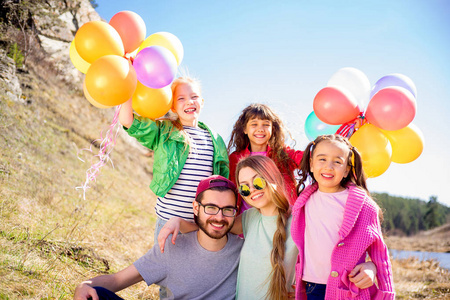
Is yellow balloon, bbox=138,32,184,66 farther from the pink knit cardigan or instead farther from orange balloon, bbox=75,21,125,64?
the pink knit cardigan

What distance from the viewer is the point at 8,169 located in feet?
17.4

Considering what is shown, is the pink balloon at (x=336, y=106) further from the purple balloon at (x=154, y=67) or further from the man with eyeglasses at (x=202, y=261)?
the purple balloon at (x=154, y=67)

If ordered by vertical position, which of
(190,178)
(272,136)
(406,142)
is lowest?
(190,178)

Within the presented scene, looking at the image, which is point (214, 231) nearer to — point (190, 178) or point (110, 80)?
point (190, 178)

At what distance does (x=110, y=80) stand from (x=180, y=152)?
3.02ft

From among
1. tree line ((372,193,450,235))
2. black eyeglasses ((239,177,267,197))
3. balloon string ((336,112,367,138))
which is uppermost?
tree line ((372,193,450,235))

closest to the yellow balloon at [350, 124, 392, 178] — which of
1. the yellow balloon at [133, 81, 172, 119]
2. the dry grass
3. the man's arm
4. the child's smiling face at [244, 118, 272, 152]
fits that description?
the child's smiling face at [244, 118, 272, 152]

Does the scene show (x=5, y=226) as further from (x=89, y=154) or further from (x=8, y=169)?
(x=89, y=154)

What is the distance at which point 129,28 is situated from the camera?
2703 mm

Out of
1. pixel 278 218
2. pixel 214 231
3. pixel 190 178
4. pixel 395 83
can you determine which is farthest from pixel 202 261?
pixel 395 83

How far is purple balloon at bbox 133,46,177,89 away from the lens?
247 cm

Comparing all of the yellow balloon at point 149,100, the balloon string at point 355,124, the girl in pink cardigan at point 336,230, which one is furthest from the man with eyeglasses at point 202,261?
the balloon string at point 355,124

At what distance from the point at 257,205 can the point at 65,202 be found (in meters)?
4.73

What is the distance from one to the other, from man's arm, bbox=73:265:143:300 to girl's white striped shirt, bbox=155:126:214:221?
2.62 feet
